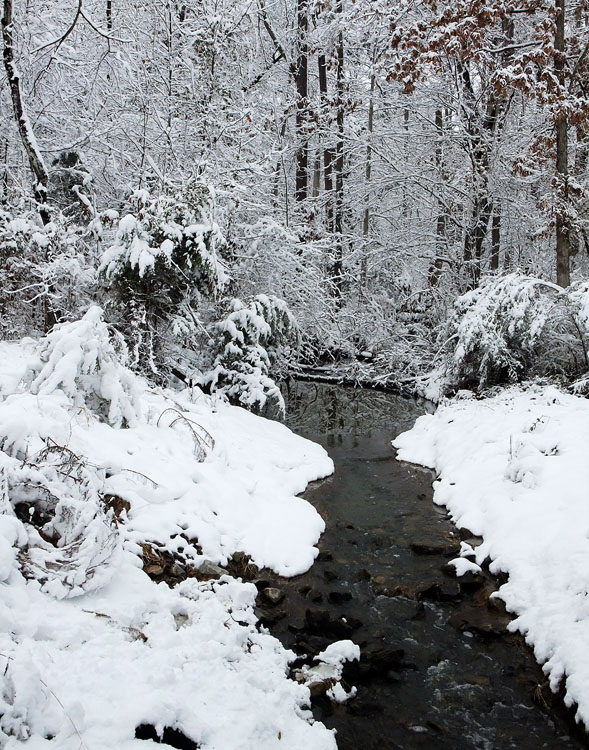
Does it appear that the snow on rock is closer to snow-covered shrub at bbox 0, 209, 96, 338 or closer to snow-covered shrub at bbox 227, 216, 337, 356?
snow-covered shrub at bbox 0, 209, 96, 338

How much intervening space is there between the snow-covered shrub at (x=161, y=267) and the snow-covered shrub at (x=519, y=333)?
176 inches

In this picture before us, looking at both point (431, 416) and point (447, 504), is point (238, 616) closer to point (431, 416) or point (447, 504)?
point (447, 504)

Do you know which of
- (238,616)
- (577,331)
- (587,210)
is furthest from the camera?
(587,210)

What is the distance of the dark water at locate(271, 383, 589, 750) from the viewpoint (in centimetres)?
349

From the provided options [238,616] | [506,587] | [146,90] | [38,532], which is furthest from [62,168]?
[506,587]

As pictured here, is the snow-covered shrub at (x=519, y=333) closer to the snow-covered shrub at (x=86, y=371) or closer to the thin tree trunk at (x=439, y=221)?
the thin tree trunk at (x=439, y=221)

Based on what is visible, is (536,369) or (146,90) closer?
(536,369)

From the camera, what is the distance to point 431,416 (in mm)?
9727

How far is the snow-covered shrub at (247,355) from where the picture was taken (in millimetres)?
9336

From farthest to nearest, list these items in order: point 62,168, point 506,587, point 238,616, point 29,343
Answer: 1. point 62,168
2. point 29,343
3. point 506,587
4. point 238,616

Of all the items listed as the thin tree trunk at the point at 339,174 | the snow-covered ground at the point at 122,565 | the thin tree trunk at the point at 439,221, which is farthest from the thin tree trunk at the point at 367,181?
the snow-covered ground at the point at 122,565

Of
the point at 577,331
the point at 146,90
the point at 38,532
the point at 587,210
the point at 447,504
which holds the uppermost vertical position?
the point at 146,90

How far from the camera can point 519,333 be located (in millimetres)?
9930

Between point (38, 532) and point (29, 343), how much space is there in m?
4.21
